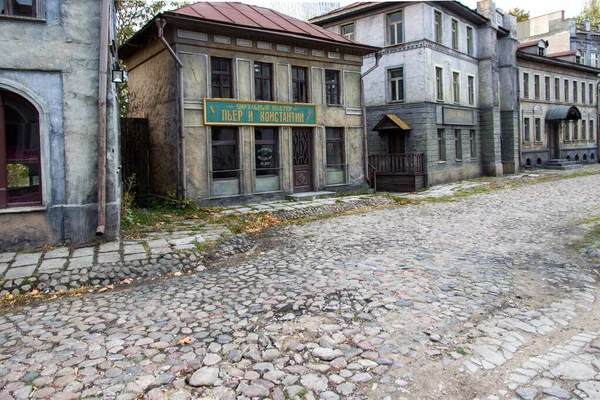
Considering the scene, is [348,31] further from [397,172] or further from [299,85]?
[299,85]

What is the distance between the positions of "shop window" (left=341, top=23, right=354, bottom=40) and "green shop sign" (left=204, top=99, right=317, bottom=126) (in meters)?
9.59

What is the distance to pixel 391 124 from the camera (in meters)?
21.4

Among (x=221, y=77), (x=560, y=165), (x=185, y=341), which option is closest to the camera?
(x=185, y=341)

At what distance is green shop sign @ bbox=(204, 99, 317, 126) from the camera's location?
1375cm

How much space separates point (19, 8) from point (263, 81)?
7955 mm

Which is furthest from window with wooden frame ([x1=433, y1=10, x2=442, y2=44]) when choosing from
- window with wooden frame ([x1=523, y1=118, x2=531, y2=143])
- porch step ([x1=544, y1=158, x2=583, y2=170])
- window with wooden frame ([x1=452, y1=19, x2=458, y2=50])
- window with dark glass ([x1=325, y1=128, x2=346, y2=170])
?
porch step ([x1=544, y1=158, x2=583, y2=170])

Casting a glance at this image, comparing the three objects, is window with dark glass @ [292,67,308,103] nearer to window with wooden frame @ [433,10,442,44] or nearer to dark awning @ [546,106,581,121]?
window with wooden frame @ [433,10,442,44]

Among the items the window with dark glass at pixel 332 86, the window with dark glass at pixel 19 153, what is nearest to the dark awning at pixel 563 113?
the window with dark glass at pixel 332 86

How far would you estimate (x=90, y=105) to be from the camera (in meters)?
8.31

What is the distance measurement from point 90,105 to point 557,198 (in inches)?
559

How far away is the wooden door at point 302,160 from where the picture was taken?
1588 centimetres

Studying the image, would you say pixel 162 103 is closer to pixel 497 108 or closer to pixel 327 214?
pixel 327 214

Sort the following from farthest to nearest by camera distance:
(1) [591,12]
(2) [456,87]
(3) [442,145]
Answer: (1) [591,12] < (2) [456,87] < (3) [442,145]

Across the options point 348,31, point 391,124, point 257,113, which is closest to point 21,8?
point 257,113
